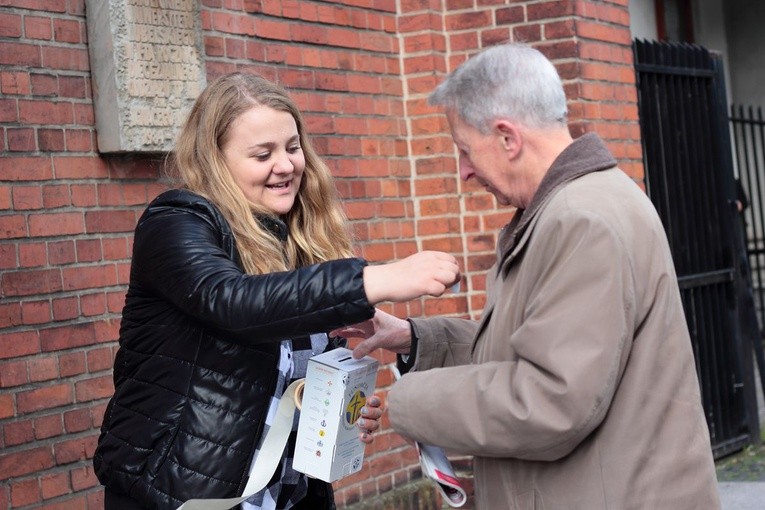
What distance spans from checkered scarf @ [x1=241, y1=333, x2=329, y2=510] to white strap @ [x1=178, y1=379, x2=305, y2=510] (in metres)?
0.02

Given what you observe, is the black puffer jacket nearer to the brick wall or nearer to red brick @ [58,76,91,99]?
the brick wall

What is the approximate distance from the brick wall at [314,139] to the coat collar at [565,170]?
2.10 meters

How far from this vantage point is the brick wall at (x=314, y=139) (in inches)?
158

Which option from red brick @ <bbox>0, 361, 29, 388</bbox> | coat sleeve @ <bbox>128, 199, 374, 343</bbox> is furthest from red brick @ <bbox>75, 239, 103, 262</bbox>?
coat sleeve @ <bbox>128, 199, 374, 343</bbox>

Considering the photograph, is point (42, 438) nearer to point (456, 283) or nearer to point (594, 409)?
point (456, 283)

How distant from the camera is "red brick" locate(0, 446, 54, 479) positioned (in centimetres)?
389

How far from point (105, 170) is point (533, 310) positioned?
241 cm

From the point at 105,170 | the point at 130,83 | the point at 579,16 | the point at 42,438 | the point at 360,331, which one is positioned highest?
the point at 579,16

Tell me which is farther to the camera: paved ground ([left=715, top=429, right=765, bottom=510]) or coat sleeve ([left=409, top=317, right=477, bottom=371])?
paved ground ([left=715, top=429, right=765, bottom=510])

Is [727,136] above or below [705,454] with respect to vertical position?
above

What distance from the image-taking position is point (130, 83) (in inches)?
171

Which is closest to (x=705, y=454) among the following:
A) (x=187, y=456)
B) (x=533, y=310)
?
(x=533, y=310)

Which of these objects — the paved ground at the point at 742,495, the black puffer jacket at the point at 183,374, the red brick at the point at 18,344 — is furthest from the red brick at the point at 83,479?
the paved ground at the point at 742,495

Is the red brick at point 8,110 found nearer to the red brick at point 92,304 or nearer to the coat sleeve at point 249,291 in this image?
the red brick at point 92,304
